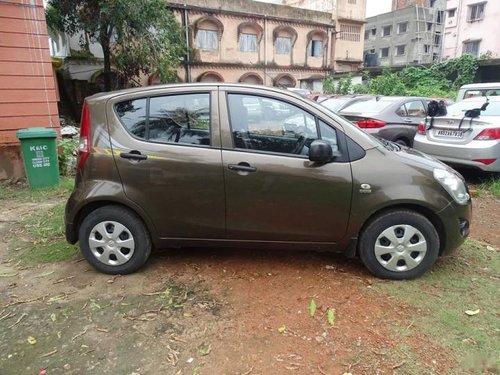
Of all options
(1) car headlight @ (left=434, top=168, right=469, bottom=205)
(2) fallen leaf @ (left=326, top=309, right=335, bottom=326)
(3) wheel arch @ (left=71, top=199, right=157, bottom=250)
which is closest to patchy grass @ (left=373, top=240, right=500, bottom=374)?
(2) fallen leaf @ (left=326, top=309, right=335, bottom=326)

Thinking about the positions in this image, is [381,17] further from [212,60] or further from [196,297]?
[196,297]

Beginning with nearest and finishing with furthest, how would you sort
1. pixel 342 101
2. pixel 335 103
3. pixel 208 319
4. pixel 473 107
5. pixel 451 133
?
pixel 208 319 < pixel 451 133 < pixel 473 107 < pixel 342 101 < pixel 335 103

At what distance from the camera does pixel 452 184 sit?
3.20m

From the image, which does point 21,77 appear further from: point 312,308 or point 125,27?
point 125,27

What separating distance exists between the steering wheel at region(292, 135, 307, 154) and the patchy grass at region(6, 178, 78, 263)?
2.43 m

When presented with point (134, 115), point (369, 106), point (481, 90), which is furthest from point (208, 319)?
point (481, 90)

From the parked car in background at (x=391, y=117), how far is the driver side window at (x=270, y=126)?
15.1 feet

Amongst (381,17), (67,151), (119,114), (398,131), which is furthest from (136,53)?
(381,17)

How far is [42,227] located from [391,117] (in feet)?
21.2

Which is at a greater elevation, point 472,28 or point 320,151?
point 472,28

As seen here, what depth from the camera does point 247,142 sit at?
314cm

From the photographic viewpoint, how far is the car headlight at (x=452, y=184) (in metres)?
3.16

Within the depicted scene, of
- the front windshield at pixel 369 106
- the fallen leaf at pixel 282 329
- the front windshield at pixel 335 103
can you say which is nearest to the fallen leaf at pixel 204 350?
the fallen leaf at pixel 282 329

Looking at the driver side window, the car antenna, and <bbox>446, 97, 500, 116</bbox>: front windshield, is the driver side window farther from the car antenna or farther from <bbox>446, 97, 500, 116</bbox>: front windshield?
<bbox>446, 97, 500, 116</bbox>: front windshield
